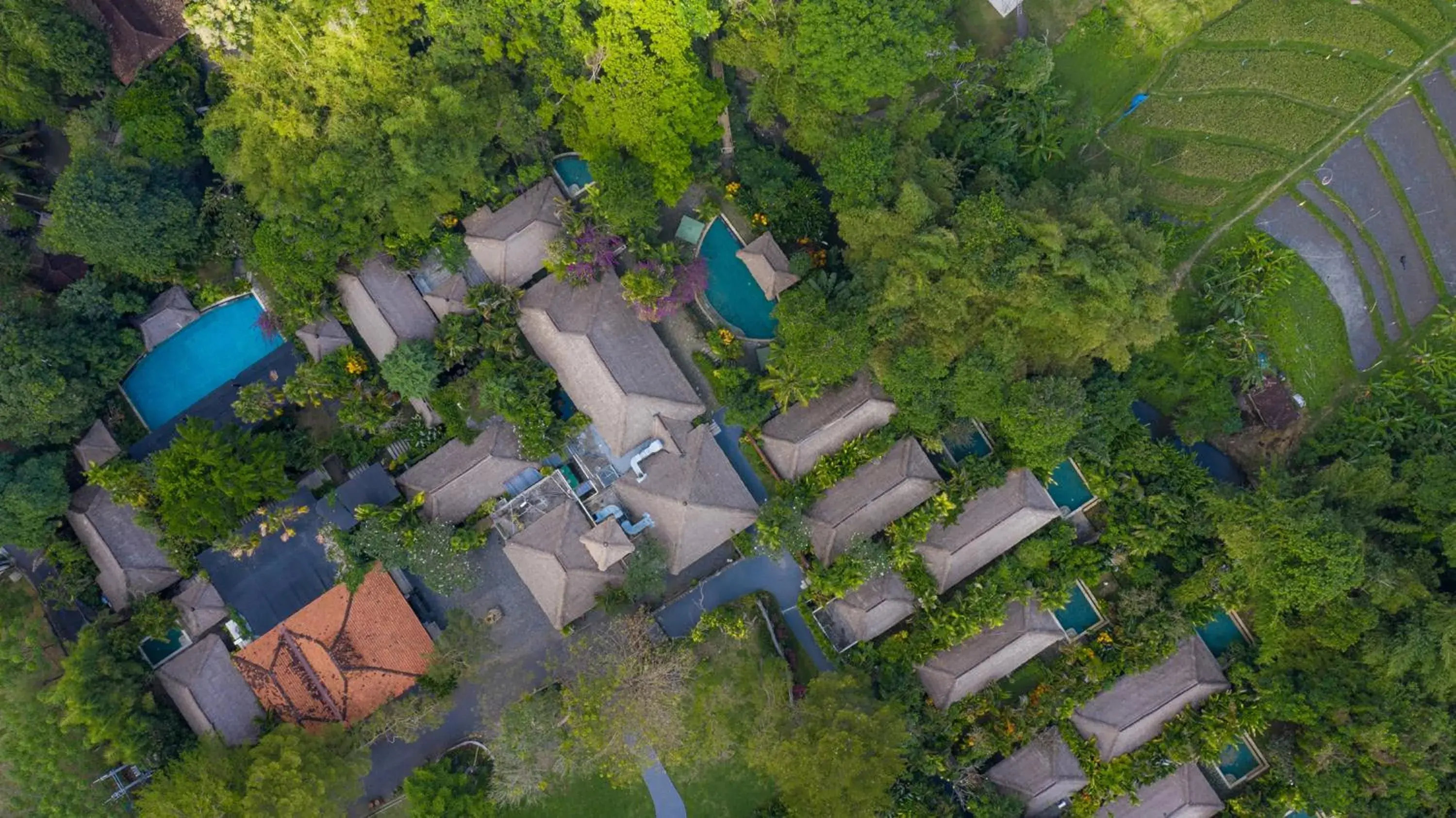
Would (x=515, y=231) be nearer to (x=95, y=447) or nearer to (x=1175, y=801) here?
(x=95, y=447)

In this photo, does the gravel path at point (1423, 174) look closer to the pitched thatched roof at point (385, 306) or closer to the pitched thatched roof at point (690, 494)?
the pitched thatched roof at point (690, 494)

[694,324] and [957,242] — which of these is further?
[694,324]

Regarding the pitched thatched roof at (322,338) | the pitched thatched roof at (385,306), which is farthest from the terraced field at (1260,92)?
the pitched thatched roof at (322,338)

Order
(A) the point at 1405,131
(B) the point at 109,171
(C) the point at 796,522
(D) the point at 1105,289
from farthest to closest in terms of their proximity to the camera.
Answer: (A) the point at 1405,131 → (C) the point at 796,522 → (B) the point at 109,171 → (D) the point at 1105,289

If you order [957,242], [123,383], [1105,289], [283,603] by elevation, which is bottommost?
[1105,289]

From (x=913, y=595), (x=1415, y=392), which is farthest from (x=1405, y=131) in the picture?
(x=913, y=595)

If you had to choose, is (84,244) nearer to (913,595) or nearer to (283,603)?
(283,603)

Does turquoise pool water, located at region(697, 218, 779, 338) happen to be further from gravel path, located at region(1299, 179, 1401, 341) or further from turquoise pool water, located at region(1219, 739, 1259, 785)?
turquoise pool water, located at region(1219, 739, 1259, 785)

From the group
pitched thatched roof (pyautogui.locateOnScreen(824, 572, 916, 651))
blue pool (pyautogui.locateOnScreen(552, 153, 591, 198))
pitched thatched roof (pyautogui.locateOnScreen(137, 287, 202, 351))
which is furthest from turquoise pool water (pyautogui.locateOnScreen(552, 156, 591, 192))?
pitched thatched roof (pyautogui.locateOnScreen(824, 572, 916, 651))
